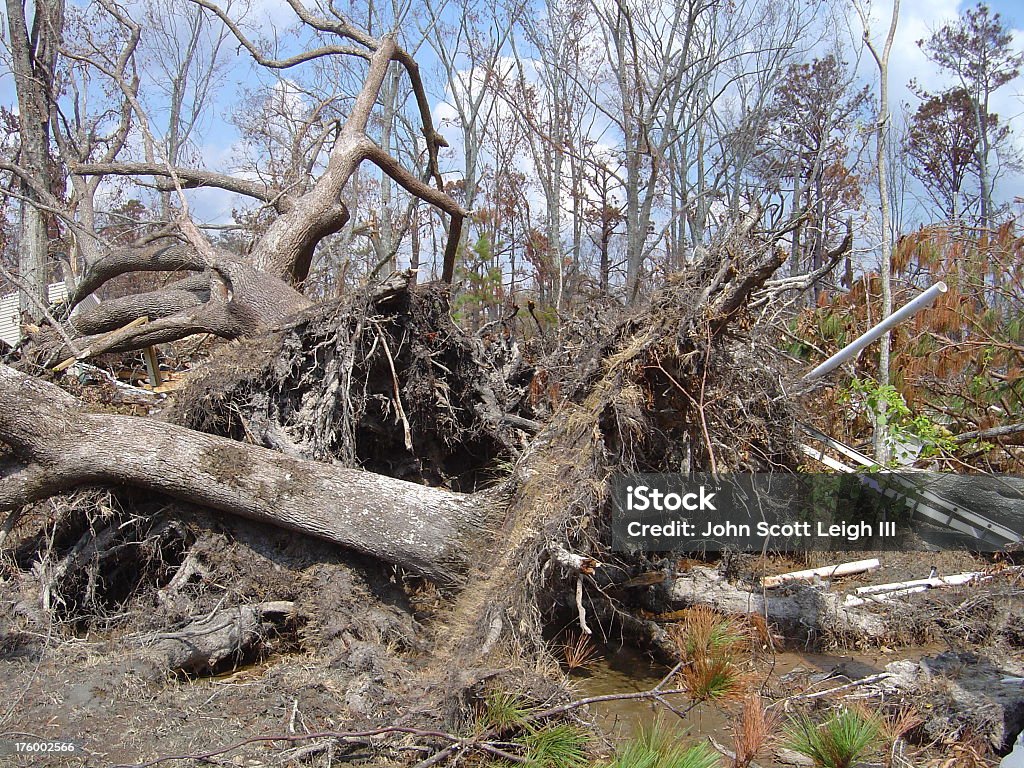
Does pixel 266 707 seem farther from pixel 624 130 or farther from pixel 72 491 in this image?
pixel 624 130

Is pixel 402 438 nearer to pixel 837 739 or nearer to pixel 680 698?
pixel 680 698

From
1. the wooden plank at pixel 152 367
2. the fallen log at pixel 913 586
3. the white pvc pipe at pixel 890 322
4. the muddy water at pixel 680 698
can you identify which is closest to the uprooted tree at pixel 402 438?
the muddy water at pixel 680 698

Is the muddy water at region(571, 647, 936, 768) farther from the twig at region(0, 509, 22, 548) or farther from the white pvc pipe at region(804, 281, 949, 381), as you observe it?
the twig at region(0, 509, 22, 548)

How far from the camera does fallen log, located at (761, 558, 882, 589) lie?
5543 millimetres

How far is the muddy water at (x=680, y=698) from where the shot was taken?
12.8ft

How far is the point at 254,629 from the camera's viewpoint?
14.5 ft

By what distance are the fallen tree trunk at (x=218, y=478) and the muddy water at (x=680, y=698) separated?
3.63ft

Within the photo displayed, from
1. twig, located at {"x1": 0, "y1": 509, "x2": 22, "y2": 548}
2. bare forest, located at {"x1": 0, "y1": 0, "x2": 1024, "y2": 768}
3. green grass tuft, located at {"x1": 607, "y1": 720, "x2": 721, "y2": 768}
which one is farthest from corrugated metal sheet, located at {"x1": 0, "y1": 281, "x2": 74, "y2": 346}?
green grass tuft, located at {"x1": 607, "y1": 720, "x2": 721, "y2": 768}

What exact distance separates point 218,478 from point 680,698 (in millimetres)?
2914

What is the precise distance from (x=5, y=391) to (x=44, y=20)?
985cm

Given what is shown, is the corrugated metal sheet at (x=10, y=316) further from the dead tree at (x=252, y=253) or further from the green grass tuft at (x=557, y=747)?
the green grass tuft at (x=557, y=747)

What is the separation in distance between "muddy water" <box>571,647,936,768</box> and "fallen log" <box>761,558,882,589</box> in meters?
0.75

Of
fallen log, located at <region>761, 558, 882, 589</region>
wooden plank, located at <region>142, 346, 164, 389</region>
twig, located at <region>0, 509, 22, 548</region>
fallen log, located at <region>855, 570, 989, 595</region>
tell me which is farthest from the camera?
wooden plank, located at <region>142, 346, 164, 389</region>

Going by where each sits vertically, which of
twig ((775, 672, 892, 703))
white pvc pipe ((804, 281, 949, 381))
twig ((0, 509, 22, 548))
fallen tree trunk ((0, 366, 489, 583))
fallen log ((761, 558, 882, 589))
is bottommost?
twig ((775, 672, 892, 703))
